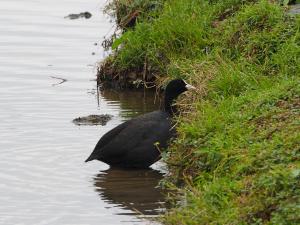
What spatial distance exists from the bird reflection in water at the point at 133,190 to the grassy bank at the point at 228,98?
0.30 metres

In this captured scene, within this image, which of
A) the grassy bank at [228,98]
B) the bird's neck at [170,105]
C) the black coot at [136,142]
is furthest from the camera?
the bird's neck at [170,105]

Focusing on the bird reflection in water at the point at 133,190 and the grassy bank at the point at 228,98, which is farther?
the bird reflection in water at the point at 133,190

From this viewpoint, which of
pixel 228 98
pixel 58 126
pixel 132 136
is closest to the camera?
pixel 228 98

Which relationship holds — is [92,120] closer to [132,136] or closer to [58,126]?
[58,126]

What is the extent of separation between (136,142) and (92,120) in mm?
1803

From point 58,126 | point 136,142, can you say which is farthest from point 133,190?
point 58,126

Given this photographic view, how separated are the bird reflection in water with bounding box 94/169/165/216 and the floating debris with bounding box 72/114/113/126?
5.34ft

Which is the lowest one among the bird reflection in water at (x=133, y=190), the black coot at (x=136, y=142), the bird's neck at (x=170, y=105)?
the bird reflection in water at (x=133, y=190)

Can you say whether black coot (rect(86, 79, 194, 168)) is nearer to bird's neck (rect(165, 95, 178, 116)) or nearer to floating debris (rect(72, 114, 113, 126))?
bird's neck (rect(165, 95, 178, 116))

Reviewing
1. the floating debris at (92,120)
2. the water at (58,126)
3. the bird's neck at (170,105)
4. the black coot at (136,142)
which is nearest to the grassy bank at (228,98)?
the bird's neck at (170,105)

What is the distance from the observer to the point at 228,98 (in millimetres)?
10477

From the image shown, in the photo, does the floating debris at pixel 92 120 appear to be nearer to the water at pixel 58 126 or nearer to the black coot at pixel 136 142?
the water at pixel 58 126

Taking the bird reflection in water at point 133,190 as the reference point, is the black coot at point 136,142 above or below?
above

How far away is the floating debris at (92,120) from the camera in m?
12.2
